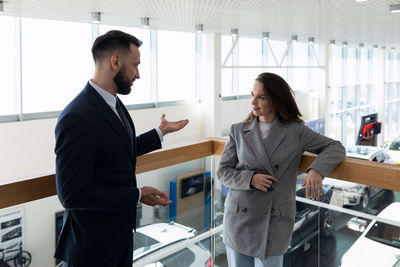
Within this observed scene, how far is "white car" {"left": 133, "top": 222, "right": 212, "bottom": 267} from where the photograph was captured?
5.92 feet

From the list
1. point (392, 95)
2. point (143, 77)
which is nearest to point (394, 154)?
point (143, 77)

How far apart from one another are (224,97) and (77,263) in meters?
9.25

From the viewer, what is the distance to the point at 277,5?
17.2 ft

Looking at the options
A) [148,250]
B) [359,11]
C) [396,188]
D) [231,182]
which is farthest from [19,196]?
[359,11]

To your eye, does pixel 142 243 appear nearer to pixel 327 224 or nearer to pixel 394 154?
pixel 327 224

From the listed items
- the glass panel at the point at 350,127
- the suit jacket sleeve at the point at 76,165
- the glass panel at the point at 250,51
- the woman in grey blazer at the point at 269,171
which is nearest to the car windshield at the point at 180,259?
the woman in grey blazer at the point at 269,171

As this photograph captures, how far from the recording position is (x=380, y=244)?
65.9 inches

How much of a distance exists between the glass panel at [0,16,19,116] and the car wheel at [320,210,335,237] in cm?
571

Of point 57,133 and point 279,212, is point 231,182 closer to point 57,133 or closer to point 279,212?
point 279,212

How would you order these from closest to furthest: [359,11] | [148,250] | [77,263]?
[77,263], [148,250], [359,11]

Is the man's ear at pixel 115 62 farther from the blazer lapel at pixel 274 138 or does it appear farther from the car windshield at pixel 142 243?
the car windshield at pixel 142 243

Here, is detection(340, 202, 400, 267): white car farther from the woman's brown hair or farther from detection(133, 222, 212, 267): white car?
detection(133, 222, 212, 267): white car

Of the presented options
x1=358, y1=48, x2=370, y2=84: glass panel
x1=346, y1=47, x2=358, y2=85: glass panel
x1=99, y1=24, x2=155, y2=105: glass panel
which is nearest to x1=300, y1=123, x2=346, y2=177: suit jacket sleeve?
x1=99, y1=24, x2=155, y2=105: glass panel

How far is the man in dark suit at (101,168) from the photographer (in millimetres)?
1146
